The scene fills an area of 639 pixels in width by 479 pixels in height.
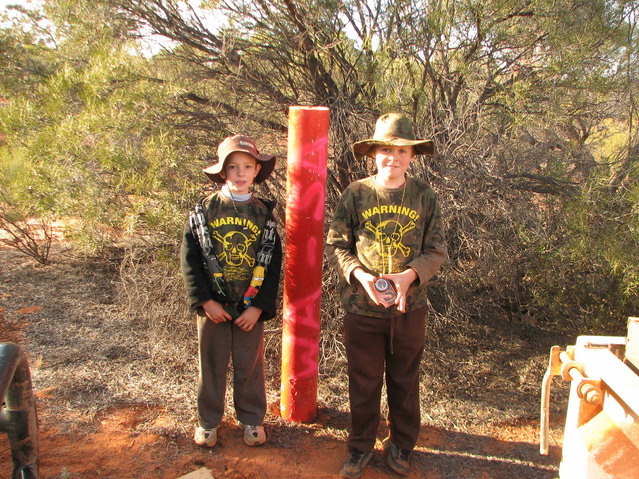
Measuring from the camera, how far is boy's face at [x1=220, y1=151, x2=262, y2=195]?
2.87 meters

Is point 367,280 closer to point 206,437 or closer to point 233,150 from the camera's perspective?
point 233,150

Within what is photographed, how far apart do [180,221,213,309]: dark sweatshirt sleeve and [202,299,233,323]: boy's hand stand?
0.11 feet

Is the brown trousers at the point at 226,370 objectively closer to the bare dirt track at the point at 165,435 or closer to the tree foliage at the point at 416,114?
the bare dirt track at the point at 165,435

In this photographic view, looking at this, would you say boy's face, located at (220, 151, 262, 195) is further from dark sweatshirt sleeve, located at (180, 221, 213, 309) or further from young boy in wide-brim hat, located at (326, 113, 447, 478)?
young boy in wide-brim hat, located at (326, 113, 447, 478)

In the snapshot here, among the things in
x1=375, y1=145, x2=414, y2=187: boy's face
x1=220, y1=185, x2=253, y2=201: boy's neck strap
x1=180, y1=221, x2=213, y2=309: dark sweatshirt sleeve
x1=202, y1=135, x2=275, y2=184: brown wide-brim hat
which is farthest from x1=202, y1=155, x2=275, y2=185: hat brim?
x1=375, y1=145, x2=414, y2=187: boy's face

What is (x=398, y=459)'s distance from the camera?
287 cm

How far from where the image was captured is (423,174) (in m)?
3.92

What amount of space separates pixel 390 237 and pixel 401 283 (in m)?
0.28

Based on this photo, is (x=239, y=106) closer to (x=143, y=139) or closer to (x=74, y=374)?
(x=143, y=139)

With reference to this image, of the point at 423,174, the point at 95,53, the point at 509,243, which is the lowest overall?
the point at 509,243

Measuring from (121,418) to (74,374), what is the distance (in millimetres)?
746

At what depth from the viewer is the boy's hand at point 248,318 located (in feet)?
9.44

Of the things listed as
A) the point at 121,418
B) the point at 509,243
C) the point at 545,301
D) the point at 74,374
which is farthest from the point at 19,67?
the point at 545,301

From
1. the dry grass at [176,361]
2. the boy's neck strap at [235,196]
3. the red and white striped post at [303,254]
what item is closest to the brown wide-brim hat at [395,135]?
the red and white striped post at [303,254]
